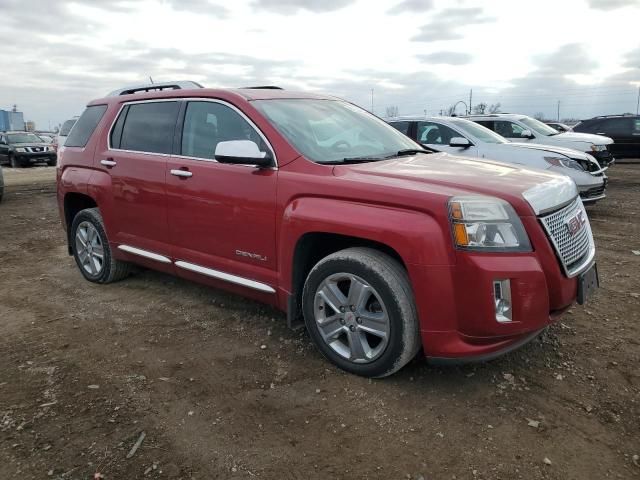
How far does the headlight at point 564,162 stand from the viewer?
26.5ft

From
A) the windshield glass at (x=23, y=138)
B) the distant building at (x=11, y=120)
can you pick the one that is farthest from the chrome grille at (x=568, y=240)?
the distant building at (x=11, y=120)

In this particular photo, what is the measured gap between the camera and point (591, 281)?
123 inches

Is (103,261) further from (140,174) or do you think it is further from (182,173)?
(182,173)

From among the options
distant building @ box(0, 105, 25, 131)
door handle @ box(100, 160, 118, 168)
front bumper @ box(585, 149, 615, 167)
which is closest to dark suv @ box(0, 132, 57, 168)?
door handle @ box(100, 160, 118, 168)

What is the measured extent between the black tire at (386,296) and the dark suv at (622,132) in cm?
1661

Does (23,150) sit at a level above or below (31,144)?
below

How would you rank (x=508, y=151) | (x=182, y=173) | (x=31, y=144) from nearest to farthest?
(x=182, y=173) → (x=508, y=151) → (x=31, y=144)

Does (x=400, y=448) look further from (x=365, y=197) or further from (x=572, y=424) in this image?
(x=365, y=197)

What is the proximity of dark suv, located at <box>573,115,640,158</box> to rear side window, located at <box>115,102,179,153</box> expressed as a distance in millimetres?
16279

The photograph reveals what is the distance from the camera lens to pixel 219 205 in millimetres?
3656

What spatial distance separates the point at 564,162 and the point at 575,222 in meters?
5.62

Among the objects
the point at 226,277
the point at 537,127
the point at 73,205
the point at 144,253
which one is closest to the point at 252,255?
the point at 226,277

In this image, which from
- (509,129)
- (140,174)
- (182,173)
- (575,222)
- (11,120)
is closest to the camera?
(575,222)

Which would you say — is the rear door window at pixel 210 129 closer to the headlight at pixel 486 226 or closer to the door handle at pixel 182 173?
the door handle at pixel 182 173
